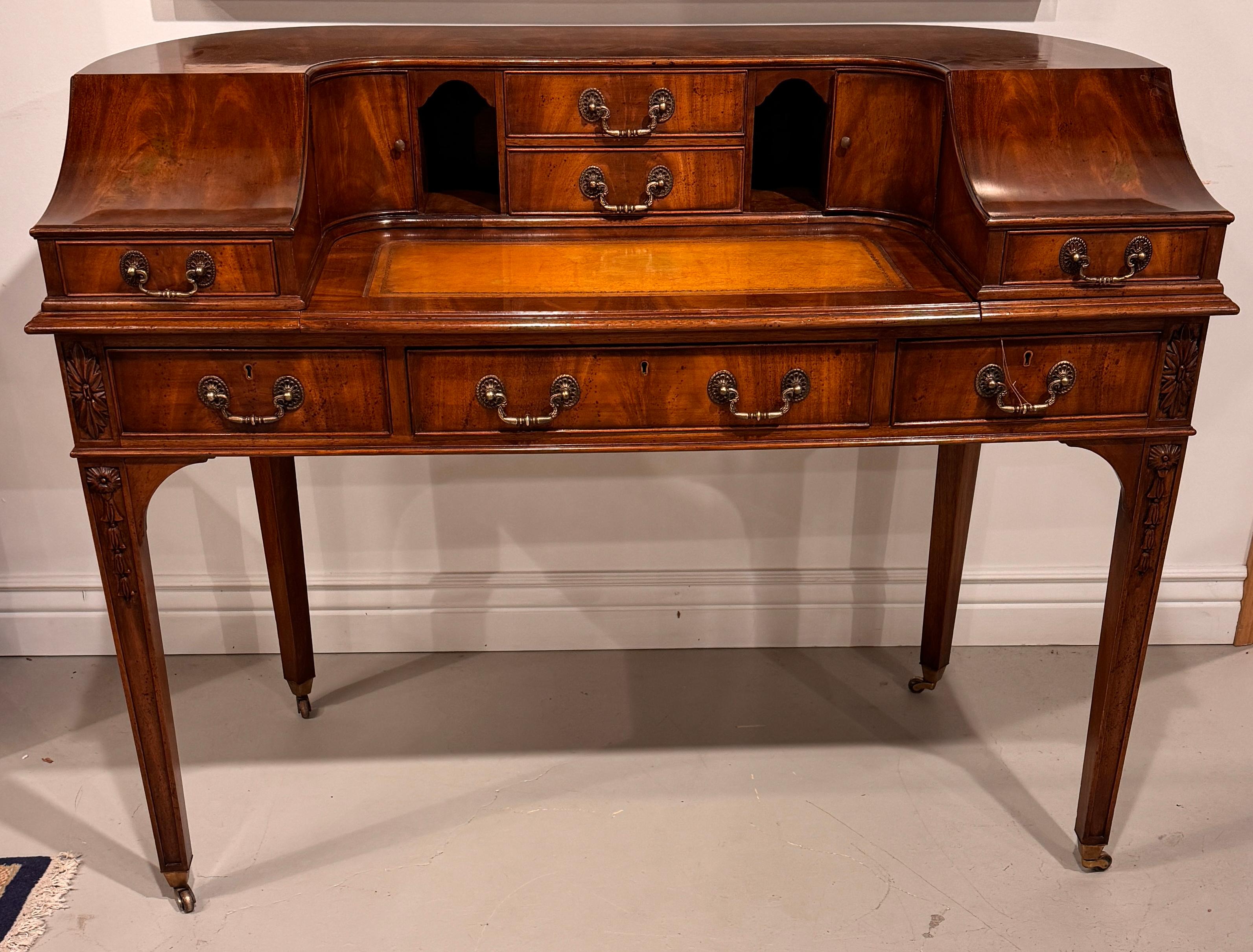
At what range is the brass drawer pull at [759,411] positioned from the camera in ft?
5.95

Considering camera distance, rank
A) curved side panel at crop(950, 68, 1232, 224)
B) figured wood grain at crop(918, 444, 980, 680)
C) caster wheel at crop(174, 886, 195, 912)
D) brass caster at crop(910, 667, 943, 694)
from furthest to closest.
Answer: brass caster at crop(910, 667, 943, 694)
figured wood grain at crop(918, 444, 980, 680)
caster wheel at crop(174, 886, 195, 912)
curved side panel at crop(950, 68, 1232, 224)

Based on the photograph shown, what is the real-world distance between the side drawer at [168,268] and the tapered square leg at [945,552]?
1.43 meters

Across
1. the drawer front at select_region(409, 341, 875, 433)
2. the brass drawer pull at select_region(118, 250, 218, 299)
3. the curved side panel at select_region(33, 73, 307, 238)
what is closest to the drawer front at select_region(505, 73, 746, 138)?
the curved side panel at select_region(33, 73, 307, 238)

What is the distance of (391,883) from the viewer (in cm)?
222

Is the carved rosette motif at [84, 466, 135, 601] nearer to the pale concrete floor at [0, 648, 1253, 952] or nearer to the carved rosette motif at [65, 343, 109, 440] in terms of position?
the carved rosette motif at [65, 343, 109, 440]

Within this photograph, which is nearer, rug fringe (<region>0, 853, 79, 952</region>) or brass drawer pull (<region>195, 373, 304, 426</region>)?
Result: brass drawer pull (<region>195, 373, 304, 426</region>)

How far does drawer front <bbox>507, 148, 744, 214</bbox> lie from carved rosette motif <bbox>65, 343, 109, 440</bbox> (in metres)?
0.73

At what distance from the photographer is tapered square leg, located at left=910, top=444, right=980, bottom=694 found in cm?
255

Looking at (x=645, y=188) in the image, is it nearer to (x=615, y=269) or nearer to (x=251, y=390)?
(x=615, y=269)

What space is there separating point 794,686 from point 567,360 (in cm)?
130

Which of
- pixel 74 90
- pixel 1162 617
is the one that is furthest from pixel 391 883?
pixel 1162 617

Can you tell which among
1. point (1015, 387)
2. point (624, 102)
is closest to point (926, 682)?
point (1015, 387)

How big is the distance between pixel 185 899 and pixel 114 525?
0.74 m

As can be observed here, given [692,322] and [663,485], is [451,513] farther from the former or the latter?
[692,322]
